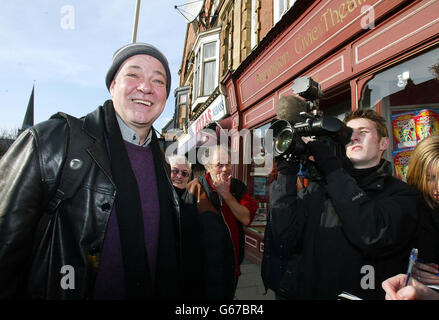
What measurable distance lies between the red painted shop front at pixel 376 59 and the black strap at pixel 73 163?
3208 millimetres

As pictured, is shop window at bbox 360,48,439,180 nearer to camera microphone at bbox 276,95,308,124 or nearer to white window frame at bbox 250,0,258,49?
camera microphone at bbox 276,95,308,124

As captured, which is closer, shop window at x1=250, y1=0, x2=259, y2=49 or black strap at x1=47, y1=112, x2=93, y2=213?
black strap at x1=47, y1=112, x2=93, y2=213

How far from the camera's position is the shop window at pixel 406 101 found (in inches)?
103

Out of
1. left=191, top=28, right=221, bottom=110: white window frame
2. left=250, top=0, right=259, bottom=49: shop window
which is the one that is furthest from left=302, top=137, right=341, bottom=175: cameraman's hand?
left=191, top=28, right=221, bottom=110: white window frame

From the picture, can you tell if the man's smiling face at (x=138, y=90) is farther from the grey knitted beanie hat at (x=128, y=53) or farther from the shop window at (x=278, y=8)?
the shop window at (x=278, y=8)

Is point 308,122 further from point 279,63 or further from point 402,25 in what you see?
point 279,63

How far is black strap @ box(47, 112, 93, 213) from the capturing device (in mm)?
1075

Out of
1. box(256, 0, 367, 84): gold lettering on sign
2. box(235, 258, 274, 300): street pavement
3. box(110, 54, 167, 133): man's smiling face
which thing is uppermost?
box(256, 0, 367, 84): gold lettering on sign

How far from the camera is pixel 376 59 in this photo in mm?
2844

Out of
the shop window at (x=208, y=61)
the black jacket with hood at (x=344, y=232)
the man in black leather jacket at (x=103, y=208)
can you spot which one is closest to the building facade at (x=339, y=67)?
the black jacket with hood at (x=344, y=232)

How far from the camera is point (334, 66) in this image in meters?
3.50

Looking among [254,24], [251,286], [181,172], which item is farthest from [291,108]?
[254,24]

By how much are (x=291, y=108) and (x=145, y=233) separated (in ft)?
4.85
